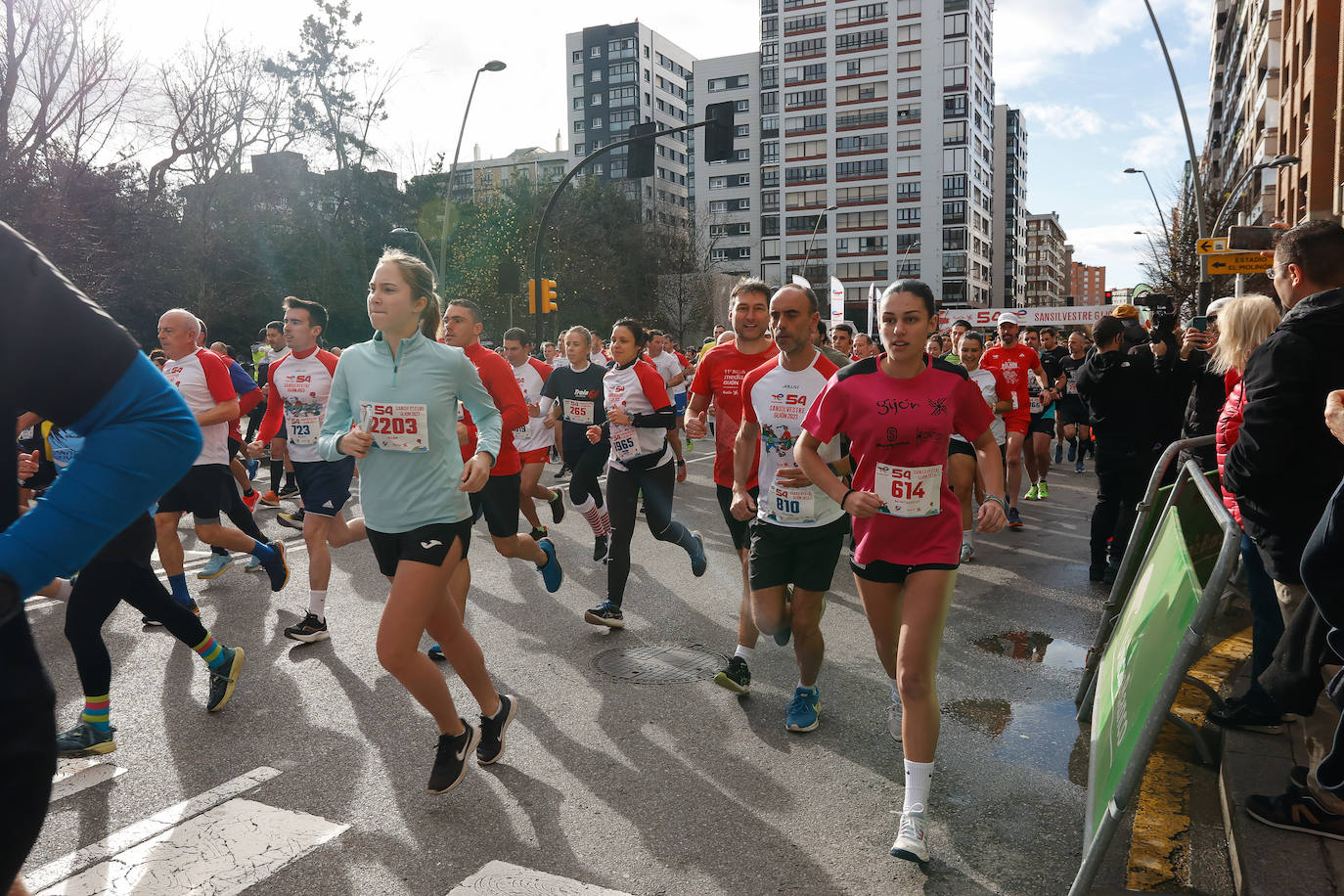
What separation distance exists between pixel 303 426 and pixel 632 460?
2.31 metres

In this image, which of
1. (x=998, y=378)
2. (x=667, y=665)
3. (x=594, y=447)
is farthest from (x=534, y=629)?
(x=998, y=378)

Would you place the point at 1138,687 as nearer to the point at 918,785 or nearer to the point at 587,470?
the point at 918,785

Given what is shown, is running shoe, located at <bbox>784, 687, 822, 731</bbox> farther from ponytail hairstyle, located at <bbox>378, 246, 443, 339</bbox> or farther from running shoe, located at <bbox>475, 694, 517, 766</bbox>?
ponytail hairstyle, located at <bbox>378, 246, 443, 339</bbox>

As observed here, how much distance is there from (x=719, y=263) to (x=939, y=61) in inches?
1031

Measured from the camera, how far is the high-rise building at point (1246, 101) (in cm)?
3762

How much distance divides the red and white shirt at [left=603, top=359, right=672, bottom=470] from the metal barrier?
3.66 m

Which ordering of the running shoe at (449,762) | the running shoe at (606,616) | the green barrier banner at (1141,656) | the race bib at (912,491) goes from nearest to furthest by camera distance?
1. the green barrier banner at (1141,656)
2. the race bib at (912,491)
3. the running shoe at (449,762)
4. the running shoe at (606,616)

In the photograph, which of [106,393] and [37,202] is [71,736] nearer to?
[106,393]

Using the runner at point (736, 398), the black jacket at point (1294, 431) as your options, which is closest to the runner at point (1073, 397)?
the runner at point (736, 398)

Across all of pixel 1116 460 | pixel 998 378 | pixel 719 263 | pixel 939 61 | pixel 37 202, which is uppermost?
pixel 939 61

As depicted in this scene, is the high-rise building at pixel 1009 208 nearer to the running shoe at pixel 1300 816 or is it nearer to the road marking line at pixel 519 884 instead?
the running shoe at pixel 1300 816

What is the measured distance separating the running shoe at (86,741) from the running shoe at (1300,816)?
453 centimetres

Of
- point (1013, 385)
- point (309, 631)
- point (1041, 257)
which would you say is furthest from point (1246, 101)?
point (1041, 257)

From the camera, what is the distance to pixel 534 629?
6020 mm
